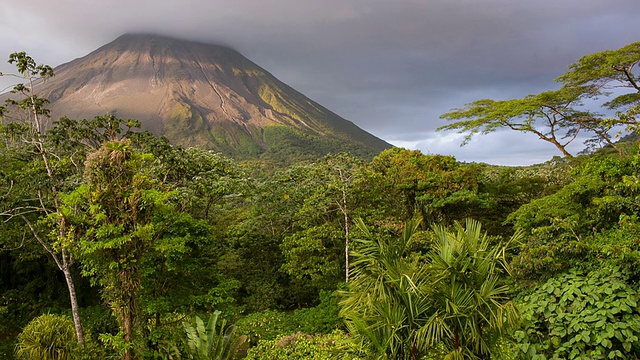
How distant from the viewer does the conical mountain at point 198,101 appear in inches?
3666

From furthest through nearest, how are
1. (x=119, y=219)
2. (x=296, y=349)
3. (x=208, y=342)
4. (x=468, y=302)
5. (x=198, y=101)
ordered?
1. (x=198, y=101)
2. (x=208, y=342)
3. (x=296, y=349)
4. (x=119, y=219)
5. (x=468, y=302)

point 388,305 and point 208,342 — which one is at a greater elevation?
point 388,305

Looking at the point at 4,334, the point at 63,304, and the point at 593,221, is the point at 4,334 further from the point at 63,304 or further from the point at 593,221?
the point at 593,221

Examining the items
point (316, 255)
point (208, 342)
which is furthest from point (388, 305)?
point (316, 255)

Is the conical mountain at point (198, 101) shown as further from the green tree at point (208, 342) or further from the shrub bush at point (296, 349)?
the shrub bush at point (296, 349)

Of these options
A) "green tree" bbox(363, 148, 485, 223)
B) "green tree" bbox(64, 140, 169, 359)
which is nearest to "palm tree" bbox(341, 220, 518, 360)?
"green tree" bbox(64, 140, 169, 359)

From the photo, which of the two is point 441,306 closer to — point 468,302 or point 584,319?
point 468,302

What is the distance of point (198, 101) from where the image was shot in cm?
11706

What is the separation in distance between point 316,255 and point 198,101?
114m

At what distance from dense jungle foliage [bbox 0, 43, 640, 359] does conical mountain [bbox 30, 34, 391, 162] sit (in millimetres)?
59632

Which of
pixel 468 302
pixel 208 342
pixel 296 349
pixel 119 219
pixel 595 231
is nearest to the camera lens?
pixel 468 302

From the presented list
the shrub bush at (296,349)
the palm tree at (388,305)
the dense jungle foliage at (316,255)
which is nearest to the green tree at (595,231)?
the dense jungle foliage at (316,255)

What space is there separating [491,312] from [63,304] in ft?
48.7

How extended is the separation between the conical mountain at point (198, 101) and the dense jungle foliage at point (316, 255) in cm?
5963
